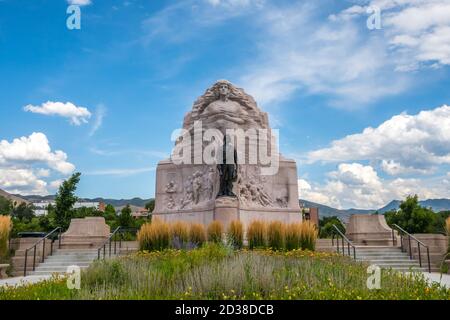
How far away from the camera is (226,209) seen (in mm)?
18844

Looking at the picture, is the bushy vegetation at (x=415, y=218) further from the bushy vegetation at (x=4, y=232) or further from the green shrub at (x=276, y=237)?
the bushy vegetation at (x=4, y=232)

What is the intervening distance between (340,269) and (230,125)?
543 inches

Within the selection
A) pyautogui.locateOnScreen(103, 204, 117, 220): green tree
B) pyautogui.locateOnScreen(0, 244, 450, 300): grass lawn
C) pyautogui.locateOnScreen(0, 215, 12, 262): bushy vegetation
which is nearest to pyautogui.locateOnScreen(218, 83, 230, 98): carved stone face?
pyautogui.locateOnScreen(0, 215, 12, 262): bushy vegetation

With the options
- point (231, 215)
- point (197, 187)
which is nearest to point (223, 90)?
point (197, 187)

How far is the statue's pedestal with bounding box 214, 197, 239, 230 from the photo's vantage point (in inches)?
739

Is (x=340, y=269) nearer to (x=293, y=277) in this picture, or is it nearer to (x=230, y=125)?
(x=293, y=277)

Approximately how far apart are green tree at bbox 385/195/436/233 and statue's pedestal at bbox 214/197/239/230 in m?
23.4

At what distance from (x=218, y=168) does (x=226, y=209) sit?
5.95 ft

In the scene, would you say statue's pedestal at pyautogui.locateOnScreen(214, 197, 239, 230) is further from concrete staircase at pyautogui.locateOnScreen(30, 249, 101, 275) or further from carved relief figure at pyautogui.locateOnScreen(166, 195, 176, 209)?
concrete staircase at pyautogui.locateOnScreen(30, 249, 101, 275)

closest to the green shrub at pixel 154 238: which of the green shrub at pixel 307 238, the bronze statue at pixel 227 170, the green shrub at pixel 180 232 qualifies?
the green shrub at pixel 180 232

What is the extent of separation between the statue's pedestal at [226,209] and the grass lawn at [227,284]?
9617 millimetres

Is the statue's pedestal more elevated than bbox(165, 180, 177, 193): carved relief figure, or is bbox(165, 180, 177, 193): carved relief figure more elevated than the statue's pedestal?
bbox(165, 180, 177, 193): carved relief figure
